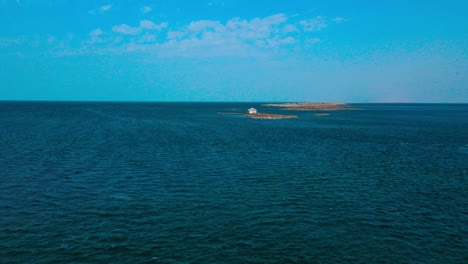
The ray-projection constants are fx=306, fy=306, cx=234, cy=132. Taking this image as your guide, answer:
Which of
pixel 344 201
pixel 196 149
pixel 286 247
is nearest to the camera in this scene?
pixel 286 247

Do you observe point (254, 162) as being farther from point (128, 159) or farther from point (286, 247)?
point (286, 247)

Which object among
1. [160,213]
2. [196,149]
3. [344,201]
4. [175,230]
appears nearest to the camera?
[175,230]

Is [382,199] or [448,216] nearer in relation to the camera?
[448,216]

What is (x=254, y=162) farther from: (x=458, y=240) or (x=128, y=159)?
(x=458, y=240)

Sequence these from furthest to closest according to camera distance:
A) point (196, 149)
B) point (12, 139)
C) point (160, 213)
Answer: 1. point (12, 139)
2. point (196, 149)
3. point (160, 213)

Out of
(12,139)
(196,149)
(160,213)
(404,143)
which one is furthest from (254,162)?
(12,139)

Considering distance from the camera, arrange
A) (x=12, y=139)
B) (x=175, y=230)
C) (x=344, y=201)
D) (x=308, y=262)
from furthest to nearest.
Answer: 1. (x=12, y=139)
2. (x=344, y=201)
3. (x=175, y=230)
4. (x=308, y=262)

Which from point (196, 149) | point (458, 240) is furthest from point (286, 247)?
point (196, 149)

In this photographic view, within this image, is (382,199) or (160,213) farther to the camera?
(382,199)

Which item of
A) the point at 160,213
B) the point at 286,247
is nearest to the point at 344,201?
the point at 286,247
